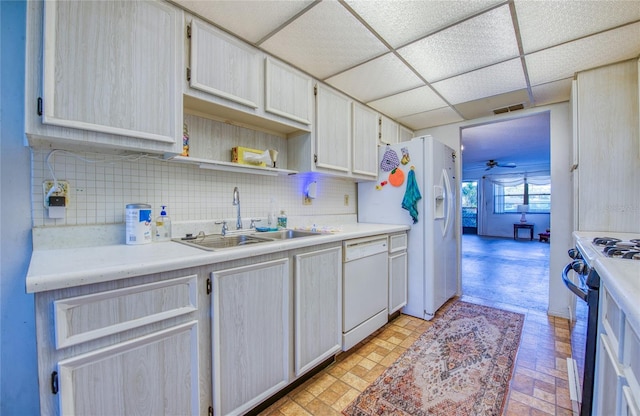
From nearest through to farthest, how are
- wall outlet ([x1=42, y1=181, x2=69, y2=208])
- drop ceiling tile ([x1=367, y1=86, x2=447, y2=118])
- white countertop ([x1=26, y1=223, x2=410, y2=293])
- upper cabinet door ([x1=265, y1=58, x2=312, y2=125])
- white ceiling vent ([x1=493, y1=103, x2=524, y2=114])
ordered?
white countertop ([x1=26, y1=223, x2=410, y2=293]), wall outlet ([x1=42, y1=181, x2=69, y2=208]), upper cabinet door ([x1=265, y1=58, x2=312, y2=125]), drop ceiling tile ([x1=367, y1=86, x2=447, y2=118]), white ceiling vent ([x1=493, y1=103, x2=524, y2=114])

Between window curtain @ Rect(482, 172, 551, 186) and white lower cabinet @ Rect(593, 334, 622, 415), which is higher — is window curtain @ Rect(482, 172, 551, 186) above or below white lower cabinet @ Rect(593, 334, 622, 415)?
above

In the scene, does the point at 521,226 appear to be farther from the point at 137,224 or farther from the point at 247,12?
the point at 137,224

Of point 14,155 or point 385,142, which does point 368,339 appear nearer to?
point 385,142

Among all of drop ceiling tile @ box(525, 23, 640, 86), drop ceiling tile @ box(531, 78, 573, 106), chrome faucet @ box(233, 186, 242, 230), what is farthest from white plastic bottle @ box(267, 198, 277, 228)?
drop ceiling tile @ box(531, 78, 573, 106)

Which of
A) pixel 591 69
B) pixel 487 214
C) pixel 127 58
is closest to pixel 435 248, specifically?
pixel 591 69

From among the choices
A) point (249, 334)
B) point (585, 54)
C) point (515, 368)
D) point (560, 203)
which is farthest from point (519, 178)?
point (249, 334)

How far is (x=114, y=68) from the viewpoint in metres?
1.21

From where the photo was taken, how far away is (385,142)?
10.1ft

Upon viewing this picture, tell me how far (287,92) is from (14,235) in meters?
1.66

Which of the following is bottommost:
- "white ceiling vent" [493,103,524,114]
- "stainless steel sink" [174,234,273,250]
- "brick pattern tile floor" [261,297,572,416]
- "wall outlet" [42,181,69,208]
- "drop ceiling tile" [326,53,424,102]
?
"brick pattern tile floor" [261,297,572,416]

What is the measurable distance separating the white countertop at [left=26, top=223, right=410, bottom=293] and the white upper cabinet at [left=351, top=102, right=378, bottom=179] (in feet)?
4.43

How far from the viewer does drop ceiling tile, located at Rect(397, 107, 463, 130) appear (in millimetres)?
3018

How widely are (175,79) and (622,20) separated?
2.48m

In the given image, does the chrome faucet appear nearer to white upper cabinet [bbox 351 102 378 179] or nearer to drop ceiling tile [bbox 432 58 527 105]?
white upper cabinet [bbox 351 102 378 179]
